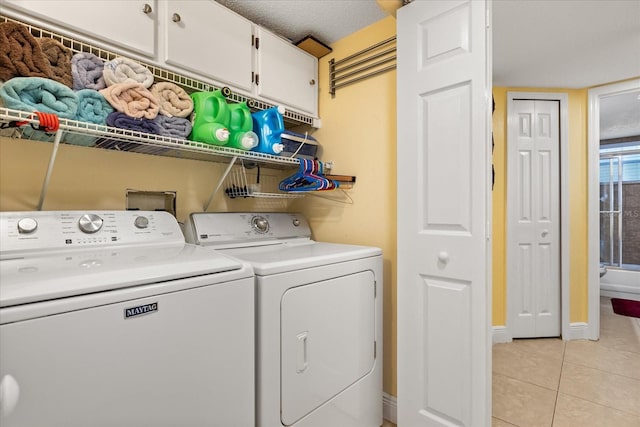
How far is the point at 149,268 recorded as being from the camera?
93 centimetres

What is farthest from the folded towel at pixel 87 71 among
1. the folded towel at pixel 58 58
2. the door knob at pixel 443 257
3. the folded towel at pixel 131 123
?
the door knob at pixel 443 257

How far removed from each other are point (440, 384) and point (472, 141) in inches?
45.2

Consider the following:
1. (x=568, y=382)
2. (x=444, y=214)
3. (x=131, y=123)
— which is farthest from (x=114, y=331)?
(x=568, y=382)

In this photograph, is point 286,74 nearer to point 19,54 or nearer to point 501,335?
point 19,54

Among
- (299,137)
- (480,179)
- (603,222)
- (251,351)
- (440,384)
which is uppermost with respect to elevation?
(299,137)

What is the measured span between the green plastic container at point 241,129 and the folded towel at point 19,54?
0.71m

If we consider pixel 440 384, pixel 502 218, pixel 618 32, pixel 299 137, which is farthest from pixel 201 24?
pixel 502 218

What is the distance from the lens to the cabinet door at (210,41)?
144 cm

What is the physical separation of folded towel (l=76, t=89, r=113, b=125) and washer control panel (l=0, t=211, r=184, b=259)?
15.2 inches

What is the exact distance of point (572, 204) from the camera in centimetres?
287

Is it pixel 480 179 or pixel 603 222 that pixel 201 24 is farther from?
pixel 603 222

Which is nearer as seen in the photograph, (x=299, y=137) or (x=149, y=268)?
(x=149, y=268)

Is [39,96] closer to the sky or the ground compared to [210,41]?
closer to the ground

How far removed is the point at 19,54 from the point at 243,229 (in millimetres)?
1116
